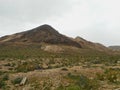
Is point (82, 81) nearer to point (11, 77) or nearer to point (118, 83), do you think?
point (118, 83)

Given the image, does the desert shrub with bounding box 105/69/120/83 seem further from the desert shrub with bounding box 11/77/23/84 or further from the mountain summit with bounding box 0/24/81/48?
the mountain summit with bounding box 0/24/81/48

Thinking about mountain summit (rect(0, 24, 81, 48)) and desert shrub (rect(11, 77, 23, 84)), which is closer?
desert shrub (rect(11, 77, 23, 84))

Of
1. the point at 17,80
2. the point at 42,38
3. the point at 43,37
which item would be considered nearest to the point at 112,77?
the point at 17,80

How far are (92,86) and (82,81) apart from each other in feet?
3.58

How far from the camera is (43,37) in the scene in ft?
269

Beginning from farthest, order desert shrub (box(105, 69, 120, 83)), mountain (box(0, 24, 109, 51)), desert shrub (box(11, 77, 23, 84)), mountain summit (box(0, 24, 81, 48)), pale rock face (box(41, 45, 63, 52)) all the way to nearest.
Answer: mountain summit (box(0, 24, 81, 48)), mountain (box(0, 24, 109, 51)), pale rock face (box(41, 45, 63, 52)), desert shrub (box(105, 69, 120, 83)), desert shrub (box(11, 77, 23, 84))

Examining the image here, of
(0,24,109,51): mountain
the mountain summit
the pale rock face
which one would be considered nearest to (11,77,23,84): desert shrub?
the pale rock face

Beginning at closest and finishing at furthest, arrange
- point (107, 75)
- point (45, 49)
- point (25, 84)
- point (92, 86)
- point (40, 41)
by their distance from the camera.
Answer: point (92, 86) < point (25, 84) < point (107, 75) < point (45, 49) < point (40, 41)

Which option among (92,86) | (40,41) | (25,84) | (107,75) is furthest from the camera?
(40,41)

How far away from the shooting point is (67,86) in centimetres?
1891

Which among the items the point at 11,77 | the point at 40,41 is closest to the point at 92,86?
the point at 11,77

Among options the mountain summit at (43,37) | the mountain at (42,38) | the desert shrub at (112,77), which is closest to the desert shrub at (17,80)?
the desert shrub at (112,77)

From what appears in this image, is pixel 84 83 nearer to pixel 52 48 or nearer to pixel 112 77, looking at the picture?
pixel 112 77

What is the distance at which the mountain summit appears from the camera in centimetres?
7994
